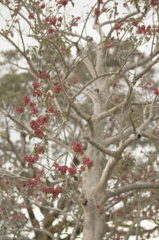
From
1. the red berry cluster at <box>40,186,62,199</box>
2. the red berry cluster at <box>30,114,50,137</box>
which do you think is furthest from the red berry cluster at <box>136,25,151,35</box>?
the red berry cluster at <box>40,186,62,199</box>

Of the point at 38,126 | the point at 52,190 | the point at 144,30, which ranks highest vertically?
the point at 144,30

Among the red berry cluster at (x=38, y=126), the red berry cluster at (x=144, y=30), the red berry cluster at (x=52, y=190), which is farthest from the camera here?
the red berry cluster at (x=144, y=30)

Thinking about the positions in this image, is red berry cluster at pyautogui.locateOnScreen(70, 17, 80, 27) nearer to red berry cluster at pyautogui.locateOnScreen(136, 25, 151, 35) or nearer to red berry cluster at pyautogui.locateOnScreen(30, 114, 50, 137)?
red berry cluster at pyautogui.locateOnScreen(136, 25, 151, 35)

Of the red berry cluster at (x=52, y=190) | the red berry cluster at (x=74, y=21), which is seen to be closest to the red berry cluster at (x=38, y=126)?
the red berry cluster at (x=52, y=190)

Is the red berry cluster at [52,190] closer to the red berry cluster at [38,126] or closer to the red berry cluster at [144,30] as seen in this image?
the red berry cluster at [38,126]

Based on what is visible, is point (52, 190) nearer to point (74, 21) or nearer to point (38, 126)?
point (38, 126)

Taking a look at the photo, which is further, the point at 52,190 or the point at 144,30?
the point at 144,30

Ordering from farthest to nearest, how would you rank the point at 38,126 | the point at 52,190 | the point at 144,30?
the point at 144,30
the point at 52,190
the point at 38,126

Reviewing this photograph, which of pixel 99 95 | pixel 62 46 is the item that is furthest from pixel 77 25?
pixel 99 95

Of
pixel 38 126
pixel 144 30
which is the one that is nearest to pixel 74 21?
pixel 144 30

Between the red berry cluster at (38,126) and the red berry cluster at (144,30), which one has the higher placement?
the red berry cluster at (144,30)

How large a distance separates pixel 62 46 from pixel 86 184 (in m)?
2.66

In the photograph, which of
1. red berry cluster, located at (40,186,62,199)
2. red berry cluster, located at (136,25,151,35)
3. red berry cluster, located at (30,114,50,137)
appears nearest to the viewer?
red berry cluster, located at (30,114,50,137)

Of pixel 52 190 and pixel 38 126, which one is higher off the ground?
pixel 38 126
